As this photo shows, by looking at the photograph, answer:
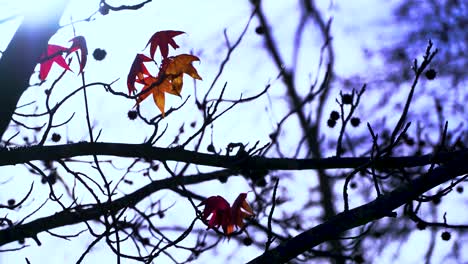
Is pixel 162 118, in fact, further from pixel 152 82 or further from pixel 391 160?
pixel 391 160

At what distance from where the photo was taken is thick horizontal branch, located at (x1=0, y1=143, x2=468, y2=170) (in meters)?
2.81

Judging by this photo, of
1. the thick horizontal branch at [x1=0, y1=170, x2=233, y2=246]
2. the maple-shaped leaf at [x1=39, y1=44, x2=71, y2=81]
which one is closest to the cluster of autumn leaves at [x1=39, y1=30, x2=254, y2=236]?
the maple-shaped leaf at [x1=39, y1=44, x2=71, y2=81]

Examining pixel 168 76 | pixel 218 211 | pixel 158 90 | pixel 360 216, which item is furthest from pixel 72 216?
pixel 360 216

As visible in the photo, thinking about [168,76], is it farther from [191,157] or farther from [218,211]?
[218,211]

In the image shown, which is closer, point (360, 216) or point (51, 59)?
point (360, 216)

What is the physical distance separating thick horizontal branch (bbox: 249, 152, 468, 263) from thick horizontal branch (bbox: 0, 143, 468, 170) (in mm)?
178

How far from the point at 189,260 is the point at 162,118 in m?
1.40

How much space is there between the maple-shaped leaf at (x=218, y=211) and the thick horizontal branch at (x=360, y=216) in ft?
2.03

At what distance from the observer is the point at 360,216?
252cm

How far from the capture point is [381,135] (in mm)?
5570

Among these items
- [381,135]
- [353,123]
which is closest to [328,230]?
[353,123]

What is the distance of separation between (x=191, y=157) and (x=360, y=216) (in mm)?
857

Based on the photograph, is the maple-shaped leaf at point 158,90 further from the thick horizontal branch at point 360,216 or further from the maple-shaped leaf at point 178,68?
the thick horizontal branch at point 360,216

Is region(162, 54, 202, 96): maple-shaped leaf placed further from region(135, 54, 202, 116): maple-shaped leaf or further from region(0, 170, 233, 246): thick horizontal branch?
region(0, 170, 233, 246): thick horizontal branch
